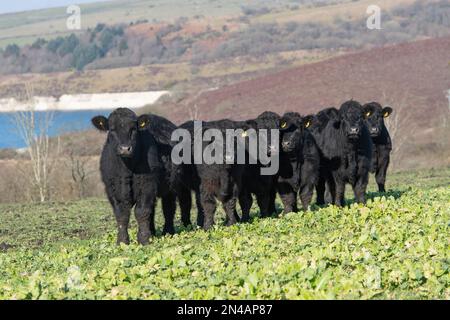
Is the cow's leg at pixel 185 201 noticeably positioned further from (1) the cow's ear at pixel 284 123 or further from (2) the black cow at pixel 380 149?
(2) the black cow at pixel 380 149

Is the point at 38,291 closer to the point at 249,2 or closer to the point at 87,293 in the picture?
the point at 87,293

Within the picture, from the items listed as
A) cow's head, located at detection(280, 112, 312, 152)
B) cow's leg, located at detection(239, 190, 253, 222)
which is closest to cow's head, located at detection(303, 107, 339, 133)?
cow's head, located at detection(280, 112, 312, 152)

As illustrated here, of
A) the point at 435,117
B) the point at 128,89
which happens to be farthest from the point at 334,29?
the point at 435,117

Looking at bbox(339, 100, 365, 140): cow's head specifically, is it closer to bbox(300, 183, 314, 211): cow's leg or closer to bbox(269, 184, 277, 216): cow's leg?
bbox(300, 183, 314, 211): cow's leg

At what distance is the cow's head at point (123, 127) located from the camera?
1437cm

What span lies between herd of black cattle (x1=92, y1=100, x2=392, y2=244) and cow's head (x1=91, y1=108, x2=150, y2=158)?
0.05 feet

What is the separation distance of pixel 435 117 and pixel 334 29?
216ft

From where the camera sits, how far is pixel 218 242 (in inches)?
521

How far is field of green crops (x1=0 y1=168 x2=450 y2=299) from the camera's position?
879cm

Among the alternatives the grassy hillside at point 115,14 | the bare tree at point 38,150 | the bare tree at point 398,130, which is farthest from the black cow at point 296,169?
the grassy hillside at point 115,14

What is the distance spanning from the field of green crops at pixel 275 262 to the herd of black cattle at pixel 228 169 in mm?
728

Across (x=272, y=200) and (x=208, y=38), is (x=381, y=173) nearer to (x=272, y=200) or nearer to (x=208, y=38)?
(x=272, y=200)

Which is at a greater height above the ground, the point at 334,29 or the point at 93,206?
the point at 334,29

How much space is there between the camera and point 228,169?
53.6 feet
